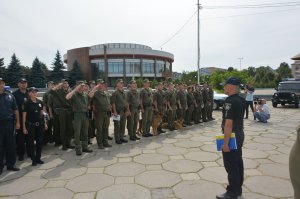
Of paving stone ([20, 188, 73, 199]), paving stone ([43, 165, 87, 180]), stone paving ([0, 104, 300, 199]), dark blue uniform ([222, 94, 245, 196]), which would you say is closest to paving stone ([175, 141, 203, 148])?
stone paving ([0, 104, 300, 199])

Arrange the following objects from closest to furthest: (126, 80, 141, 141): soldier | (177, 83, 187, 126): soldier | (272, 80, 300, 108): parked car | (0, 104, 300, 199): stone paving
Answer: (0, 104, 300, 199): stone paving → (126, 80, 141, 141): soldier → (177, 83, 187, 126): soldier → (272, 80, 300, 108): parked car

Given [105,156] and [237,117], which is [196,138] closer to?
[105,156]

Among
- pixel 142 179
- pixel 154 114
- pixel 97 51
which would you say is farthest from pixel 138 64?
pixel 142 179

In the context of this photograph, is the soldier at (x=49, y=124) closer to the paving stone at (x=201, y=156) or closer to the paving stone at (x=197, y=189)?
the paving stone at (x=201, y=156)

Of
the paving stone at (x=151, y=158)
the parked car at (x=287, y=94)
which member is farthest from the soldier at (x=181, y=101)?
the parked car at (x=287, y=94)

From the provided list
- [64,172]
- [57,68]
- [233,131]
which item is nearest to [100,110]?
[64,172]

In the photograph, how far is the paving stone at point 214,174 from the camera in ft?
14.8

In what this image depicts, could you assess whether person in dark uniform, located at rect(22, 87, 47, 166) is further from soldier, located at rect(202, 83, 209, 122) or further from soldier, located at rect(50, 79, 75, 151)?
soldier, located at rect(202, 83, 209, 122)

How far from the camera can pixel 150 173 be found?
4.88 metres

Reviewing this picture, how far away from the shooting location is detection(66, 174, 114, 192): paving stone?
13.8 feet

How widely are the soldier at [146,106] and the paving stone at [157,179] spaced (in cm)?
339

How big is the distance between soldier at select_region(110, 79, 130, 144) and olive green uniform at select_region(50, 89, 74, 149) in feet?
4.28

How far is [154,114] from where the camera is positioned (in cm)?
868

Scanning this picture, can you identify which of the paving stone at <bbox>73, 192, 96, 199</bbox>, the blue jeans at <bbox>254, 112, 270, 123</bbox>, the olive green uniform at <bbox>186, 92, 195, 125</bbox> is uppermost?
the olive green uniform at <bbox>186, 92, 195, 125</bbox>
